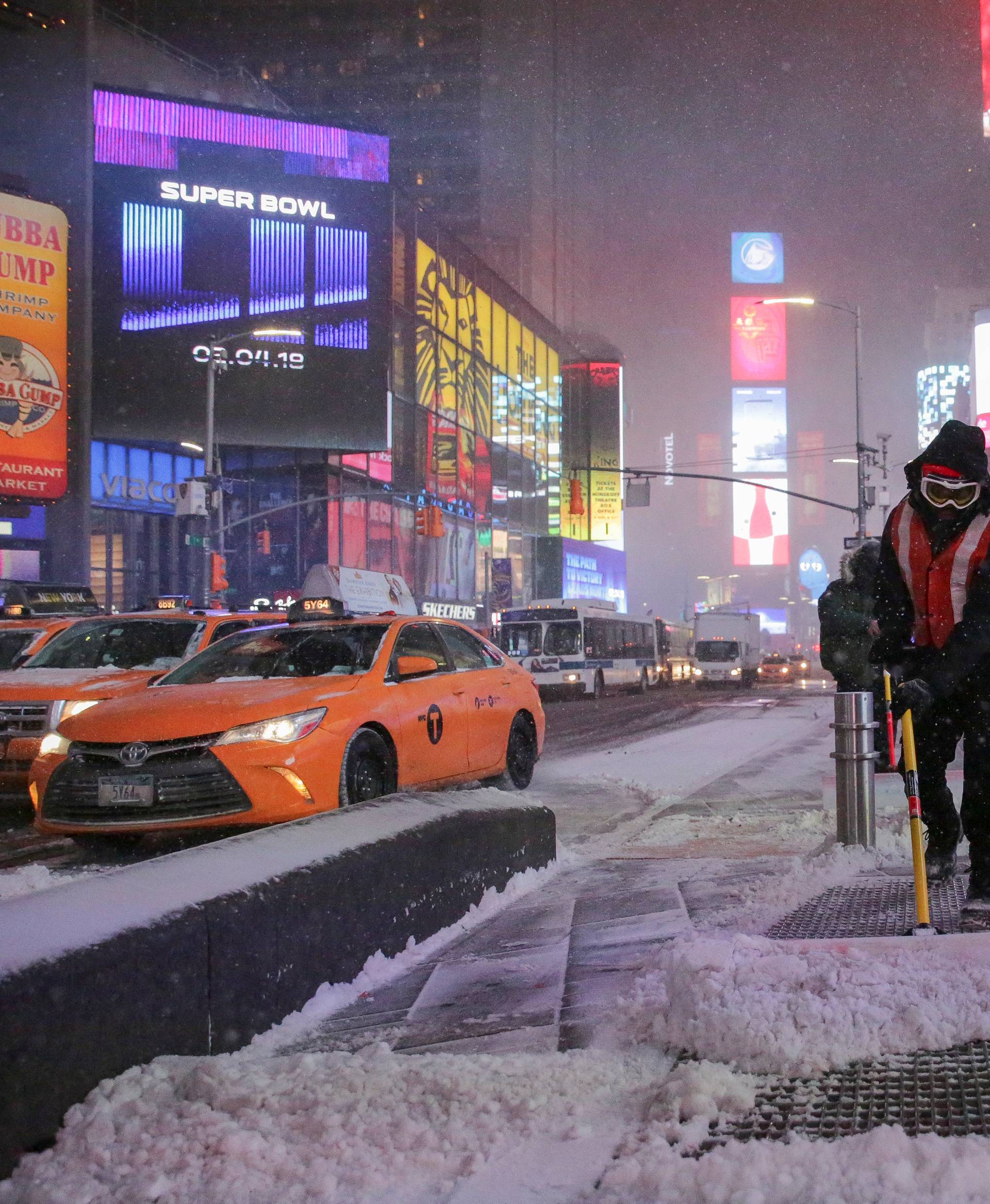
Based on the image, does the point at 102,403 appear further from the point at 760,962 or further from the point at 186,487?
the point at 760,962

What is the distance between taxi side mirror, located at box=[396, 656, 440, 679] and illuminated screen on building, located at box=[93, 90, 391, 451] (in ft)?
122

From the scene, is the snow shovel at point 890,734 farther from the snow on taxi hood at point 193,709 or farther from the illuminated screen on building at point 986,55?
the illuminated screen on building at point 986,55

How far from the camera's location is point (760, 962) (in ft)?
11.6

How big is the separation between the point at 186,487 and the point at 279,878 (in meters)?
26.5

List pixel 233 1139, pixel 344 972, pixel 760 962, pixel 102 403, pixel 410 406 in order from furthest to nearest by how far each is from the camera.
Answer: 1. pixel 410 406
2. pixel 102 403
3. pixel 344 972
4. pixel 760 962
5. pixel 233 1139

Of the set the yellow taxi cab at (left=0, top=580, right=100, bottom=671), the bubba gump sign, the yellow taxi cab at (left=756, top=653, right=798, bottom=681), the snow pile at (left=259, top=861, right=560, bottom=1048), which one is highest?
the bubba gump sign

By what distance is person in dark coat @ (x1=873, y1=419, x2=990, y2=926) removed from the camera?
4.43m

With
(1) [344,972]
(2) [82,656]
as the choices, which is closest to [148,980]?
(1) [344,972]

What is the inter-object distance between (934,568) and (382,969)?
8.90 ft

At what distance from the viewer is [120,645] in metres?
11.2

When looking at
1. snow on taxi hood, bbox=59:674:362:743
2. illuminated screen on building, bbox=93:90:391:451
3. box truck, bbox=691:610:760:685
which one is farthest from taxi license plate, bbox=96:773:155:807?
box truck, bbox=691:610:760:685

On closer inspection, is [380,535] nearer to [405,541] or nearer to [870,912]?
[405,541]

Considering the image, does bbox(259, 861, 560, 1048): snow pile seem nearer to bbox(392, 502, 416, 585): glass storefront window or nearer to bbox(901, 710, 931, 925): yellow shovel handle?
bbox(901, 710, 931, 925): yellow shovel handle

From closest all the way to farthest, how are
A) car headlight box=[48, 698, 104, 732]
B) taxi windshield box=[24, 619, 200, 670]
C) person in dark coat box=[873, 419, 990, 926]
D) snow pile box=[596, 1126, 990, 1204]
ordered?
snow pile box=[596, 1126, 990, 1204] → person in dark coat box=[873, 419, 990, 926] → car headlight box=[48, 698, 104, 732] → taxi windshield box=[24, 619, 200, 670]
